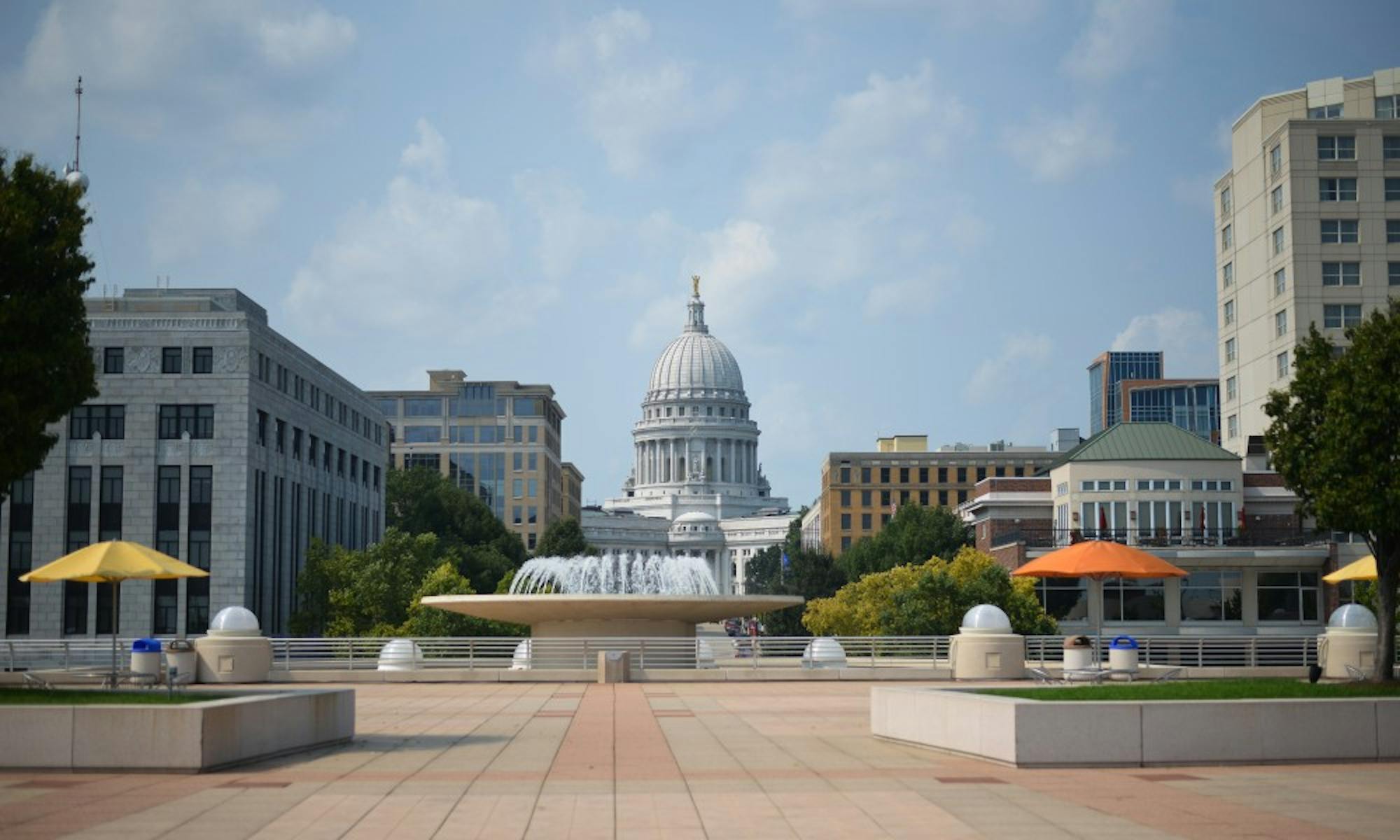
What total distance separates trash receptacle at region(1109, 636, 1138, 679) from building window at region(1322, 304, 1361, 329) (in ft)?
187

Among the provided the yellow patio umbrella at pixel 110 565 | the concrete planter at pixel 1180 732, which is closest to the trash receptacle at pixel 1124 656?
the concrete planter at pixel 1180 732

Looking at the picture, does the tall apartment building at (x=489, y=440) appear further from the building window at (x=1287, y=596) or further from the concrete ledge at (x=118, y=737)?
the concrete ledge at (x=118, y=737)

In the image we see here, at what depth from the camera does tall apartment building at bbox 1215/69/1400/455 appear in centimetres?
8569

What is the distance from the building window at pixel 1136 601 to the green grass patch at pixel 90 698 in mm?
63596

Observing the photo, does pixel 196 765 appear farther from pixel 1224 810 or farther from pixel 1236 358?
pixel 1236 358

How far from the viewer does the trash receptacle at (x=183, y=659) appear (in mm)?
36750

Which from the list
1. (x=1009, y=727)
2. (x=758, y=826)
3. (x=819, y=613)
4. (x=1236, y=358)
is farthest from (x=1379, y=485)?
(x=1236, y=358)

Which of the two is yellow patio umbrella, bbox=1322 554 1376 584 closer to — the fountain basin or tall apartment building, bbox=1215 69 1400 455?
the fountain basin

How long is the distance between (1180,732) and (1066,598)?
62501 mm

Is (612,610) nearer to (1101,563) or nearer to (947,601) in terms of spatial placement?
(1101,563)

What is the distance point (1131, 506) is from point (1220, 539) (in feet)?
15.4

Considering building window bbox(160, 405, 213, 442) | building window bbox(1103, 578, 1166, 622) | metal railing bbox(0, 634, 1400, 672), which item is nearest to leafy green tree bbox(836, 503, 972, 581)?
building window bbox(1103, 578, 1166, 622)

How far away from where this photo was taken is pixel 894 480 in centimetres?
15850

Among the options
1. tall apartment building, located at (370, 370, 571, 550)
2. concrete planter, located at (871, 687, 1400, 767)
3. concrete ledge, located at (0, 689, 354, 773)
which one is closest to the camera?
concrete ledge, located at (0, 689, 354, 773)
